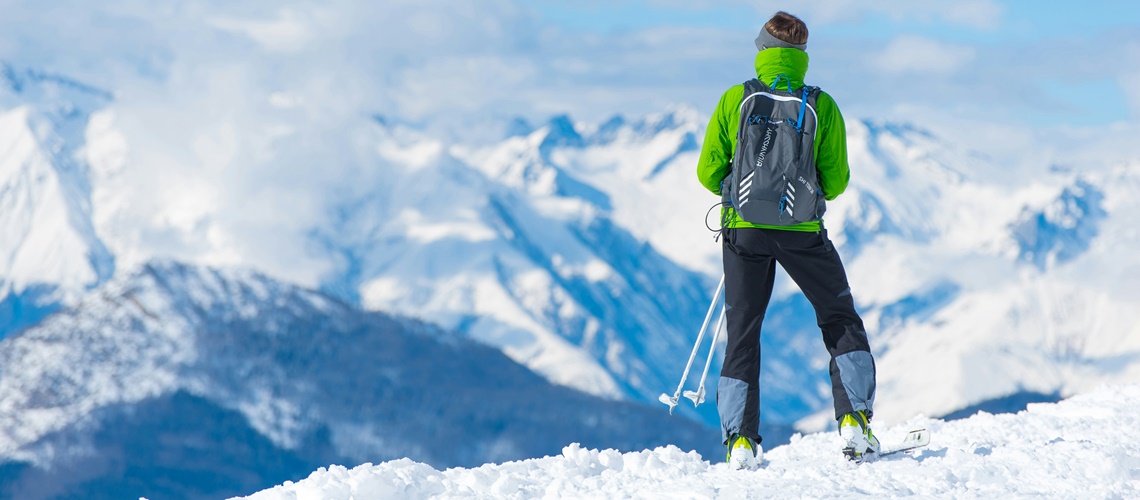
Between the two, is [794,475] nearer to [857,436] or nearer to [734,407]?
[857,436]

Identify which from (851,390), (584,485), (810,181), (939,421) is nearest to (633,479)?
(584,485)

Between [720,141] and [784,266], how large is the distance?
56.4 inches

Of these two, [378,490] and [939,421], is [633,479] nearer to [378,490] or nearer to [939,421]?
[378,490]

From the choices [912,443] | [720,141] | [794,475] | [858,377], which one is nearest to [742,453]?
[794,475]

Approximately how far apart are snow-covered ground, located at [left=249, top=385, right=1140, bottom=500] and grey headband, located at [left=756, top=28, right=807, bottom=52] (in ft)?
13.9

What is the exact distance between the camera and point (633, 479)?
12.4 metres

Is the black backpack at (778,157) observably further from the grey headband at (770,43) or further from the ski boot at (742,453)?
the ski boot at (742,453)

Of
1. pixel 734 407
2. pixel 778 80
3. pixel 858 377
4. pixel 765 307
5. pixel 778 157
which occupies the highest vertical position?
pixel 778 80

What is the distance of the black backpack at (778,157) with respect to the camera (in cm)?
1228

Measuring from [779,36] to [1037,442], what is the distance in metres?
5.48

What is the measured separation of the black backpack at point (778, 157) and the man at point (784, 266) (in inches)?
1.2

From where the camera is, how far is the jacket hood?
12484mm

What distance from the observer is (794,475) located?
1206 cm

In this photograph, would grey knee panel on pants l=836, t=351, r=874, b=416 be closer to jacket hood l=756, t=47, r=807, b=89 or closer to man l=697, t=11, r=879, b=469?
man l=697, t=11, r=879, b=469
